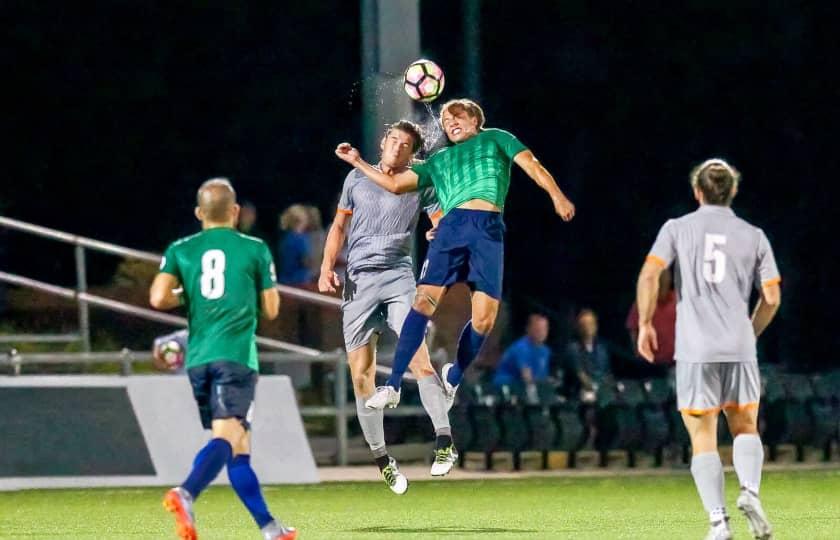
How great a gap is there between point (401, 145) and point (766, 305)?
3.33 meters

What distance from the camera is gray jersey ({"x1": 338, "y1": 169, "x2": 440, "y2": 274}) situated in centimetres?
1589

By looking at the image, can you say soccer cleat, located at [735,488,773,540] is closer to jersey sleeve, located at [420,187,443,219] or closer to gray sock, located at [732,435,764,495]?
gray sock, located at [732,435,764,495]

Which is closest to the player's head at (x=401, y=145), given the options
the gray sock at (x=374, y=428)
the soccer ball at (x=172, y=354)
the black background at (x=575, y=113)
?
the gray sock at (x=374, y=428)

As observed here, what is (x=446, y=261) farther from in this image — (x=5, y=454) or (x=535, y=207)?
(x=535, y=207)

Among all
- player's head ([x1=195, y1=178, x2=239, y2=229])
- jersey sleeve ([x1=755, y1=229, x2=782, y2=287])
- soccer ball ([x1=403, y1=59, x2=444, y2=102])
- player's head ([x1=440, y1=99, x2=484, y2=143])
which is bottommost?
jersey sleeve ([x1=755, y1=229, x2=782, y2=287])

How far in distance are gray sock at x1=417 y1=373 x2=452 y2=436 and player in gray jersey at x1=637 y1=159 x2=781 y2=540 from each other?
3081 mm

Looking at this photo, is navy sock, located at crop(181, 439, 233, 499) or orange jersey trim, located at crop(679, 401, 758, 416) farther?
orange jersey trim, located at crop(679, 401, 758, 416)

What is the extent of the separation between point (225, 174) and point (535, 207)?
4.29 m

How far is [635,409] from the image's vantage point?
21.7m

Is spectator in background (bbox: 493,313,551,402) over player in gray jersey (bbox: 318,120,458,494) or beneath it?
beneath

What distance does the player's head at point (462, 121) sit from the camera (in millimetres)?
15383

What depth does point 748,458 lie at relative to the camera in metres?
13.0

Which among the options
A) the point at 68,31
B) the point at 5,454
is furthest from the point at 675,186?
the point at 5,454

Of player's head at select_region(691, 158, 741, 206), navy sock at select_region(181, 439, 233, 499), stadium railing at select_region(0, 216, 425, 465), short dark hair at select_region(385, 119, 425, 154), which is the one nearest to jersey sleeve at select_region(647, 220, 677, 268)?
player's head at select_region(691, 158, 741, 206)
